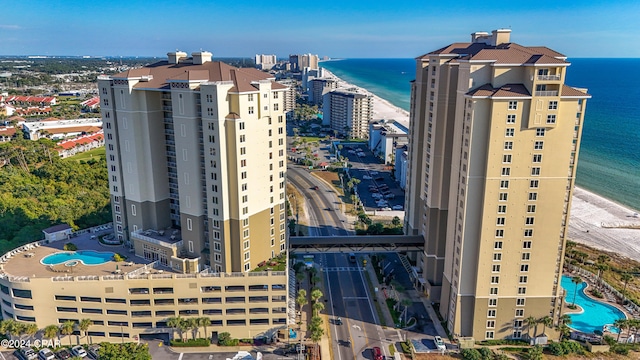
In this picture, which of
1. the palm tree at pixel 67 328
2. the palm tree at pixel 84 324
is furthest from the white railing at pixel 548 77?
the palm tree at pixel 67 328

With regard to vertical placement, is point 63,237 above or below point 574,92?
below

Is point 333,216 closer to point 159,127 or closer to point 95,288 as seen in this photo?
point 159,127

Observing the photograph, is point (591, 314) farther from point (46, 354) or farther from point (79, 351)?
point (46, 354)

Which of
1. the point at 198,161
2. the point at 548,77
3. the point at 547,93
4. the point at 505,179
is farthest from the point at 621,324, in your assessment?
the point at 198,161

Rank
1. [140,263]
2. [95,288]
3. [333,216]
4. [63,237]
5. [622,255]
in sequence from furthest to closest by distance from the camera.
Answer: [333,216]
[622,255]
[63,237]
[140,263]
[95,288]

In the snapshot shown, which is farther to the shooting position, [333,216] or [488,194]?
[333,216]

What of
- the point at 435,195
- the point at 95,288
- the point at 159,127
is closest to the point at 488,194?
the point at 435,195
